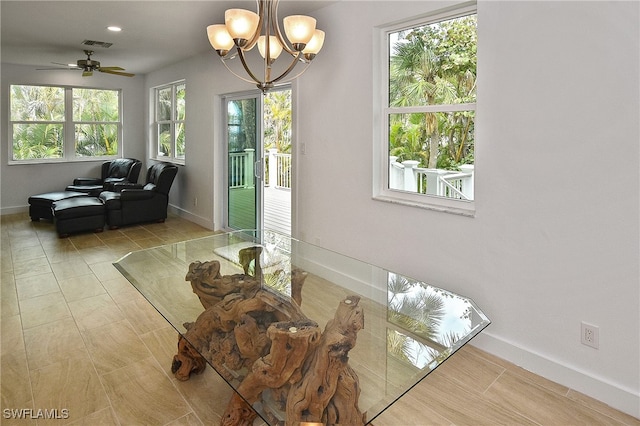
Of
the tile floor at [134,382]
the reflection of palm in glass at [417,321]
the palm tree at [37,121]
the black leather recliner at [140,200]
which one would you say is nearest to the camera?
the reflection of palm in glass at [417,321]

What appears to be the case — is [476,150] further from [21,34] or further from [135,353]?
[21,34]

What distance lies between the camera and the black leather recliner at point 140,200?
581 cm

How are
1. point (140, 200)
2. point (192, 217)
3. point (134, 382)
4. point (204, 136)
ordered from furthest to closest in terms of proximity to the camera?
point (192, 217) < point (140, 200) < point (204, 136) < point (134, 382)

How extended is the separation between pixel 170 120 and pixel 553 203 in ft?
20.7

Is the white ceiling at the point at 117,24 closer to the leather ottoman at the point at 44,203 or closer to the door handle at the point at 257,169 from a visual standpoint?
the door handle at the point at 257,169

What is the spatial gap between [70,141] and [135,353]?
624 centimetres

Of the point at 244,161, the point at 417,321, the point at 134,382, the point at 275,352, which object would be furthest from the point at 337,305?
the point at 244,161

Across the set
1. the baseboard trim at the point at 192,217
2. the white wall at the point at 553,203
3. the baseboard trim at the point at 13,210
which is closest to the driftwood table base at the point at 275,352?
the white wall at the point at 553,203

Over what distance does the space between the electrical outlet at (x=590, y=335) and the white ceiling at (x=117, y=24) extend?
9.96 feet

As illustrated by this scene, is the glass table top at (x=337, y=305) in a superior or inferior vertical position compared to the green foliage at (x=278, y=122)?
inferior

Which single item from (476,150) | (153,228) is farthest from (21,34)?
(476,150)

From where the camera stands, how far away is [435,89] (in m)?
2.89

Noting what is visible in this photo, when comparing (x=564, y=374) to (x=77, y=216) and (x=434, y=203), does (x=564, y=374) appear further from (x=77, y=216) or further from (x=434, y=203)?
(x=77, y=216)

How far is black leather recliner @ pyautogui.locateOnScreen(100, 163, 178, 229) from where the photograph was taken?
19.1ft
